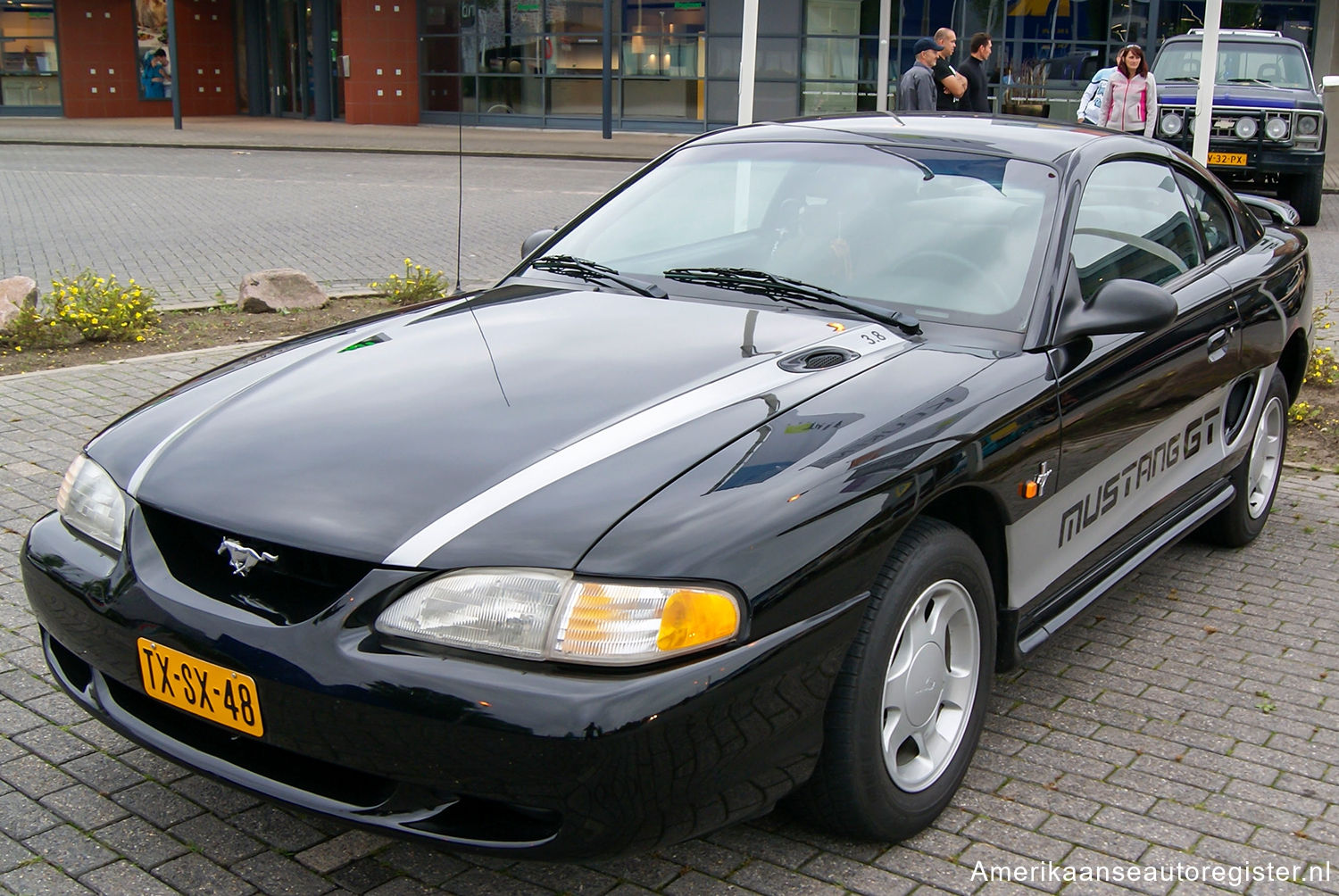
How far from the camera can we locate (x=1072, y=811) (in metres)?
3.22

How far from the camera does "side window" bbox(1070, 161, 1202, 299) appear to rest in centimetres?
395

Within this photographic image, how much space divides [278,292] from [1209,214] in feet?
20.7

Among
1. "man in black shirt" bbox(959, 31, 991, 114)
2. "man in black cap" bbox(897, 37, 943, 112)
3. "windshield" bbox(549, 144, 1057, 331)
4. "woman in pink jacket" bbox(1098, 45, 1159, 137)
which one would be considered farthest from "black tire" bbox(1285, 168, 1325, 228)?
"windshield" bbox(549, 144, 1057, 331)

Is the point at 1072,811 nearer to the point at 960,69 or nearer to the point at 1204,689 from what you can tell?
the point at 1204,689

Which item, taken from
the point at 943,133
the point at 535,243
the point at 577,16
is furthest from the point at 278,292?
the point at 577,16

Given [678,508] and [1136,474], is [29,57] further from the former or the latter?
[678,508]

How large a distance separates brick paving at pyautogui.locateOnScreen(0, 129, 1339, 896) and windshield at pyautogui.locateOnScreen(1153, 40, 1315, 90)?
13.0 meters

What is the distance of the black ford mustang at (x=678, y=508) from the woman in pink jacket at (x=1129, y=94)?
29.9ft

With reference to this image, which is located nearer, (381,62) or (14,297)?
(14,297)

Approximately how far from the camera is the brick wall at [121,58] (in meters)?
32.3

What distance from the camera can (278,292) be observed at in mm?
9047

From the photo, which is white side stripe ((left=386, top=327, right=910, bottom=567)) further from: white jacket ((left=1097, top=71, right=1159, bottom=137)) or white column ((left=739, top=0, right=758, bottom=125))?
white jacket ((left=1097, top=71, right=1159, bottom=137))

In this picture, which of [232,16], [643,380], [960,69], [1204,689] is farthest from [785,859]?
[232,16]

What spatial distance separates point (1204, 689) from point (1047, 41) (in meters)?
25.4
